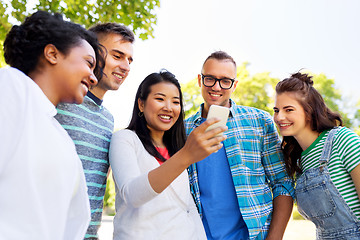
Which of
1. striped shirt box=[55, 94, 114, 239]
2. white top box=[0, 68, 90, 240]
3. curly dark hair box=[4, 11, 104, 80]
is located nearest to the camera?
white top box=[0, 68, 90, 240]

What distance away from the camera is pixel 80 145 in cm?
228

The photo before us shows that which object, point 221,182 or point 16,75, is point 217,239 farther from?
point 16,75

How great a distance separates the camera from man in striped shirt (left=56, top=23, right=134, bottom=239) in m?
2.31

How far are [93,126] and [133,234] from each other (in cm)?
81

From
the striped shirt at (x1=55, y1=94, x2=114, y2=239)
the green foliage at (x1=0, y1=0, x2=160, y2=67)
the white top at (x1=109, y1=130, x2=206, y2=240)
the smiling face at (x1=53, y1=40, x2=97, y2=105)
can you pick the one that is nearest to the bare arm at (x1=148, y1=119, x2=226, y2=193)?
the white top at (x1=109, y1=130, x2=206, y2=240)

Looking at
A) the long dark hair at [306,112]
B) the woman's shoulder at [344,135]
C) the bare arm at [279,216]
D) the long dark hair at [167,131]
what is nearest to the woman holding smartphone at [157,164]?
the long dark hair at [167,131]

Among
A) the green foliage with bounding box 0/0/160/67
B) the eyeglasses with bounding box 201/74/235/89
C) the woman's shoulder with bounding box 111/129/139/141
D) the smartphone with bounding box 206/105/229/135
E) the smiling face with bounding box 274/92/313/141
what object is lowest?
the smartphone with bounding box 206/105/229/135

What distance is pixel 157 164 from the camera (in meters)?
2.35

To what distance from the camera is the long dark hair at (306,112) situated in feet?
9.22

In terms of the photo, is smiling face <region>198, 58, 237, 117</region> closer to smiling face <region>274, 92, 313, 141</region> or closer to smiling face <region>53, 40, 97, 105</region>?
smiling face <region>274, 92, 313, 141</region>

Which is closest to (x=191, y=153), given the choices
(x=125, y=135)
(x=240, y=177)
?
(x=125, y=135)

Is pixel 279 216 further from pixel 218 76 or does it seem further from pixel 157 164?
pixel 218 76

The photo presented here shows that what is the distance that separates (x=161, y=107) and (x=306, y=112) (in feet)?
3.97

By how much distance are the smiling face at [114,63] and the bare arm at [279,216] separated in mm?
1663
